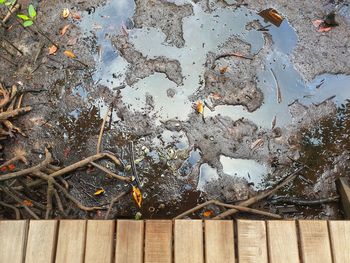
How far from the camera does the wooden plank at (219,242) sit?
3.04 metres

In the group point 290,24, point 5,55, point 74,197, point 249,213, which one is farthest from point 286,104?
point 5,55

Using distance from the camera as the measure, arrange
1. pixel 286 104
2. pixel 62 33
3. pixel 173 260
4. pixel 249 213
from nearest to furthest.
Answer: pixel 173 260
pixel 249 213
pixel 286 104
pixel 62 33

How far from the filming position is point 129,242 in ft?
10.1

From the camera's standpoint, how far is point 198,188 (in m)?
3.85

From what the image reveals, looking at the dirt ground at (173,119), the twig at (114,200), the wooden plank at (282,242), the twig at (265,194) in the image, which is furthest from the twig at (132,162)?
the wooden plank at (282,242)

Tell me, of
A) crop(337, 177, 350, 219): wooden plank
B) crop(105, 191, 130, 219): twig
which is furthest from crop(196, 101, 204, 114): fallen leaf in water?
crop(337, 177, 350, 219): wooden plank

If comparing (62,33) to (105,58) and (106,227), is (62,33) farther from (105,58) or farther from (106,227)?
(106,227)

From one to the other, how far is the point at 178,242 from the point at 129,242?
0.35 m

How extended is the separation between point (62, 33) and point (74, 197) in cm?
161

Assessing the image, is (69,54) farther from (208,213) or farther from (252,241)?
(252,241)

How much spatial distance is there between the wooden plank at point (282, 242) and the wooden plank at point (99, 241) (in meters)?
1.12

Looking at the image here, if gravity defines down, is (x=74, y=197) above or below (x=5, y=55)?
below

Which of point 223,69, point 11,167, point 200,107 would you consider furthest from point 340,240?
point 11,167

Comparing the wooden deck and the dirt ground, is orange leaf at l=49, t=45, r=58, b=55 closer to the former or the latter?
the dirt ground
